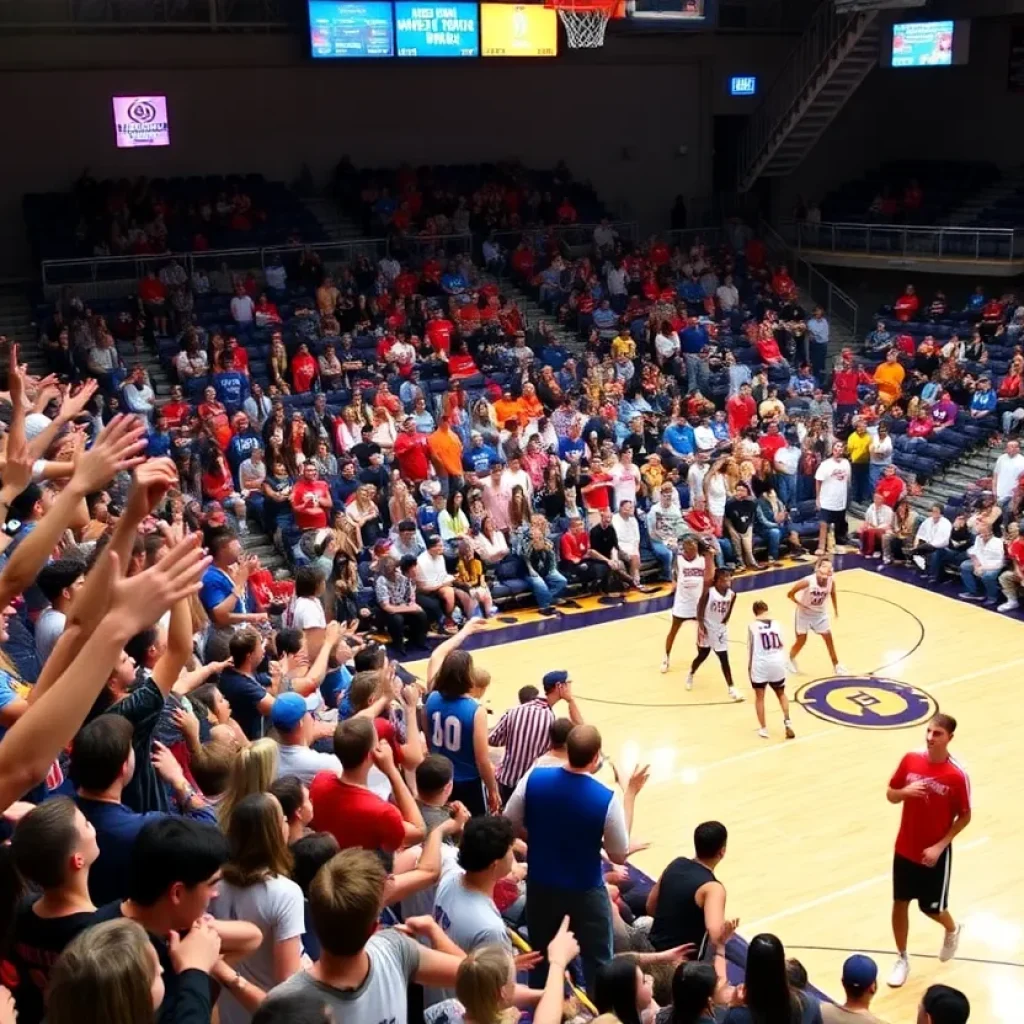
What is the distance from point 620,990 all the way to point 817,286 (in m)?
22.0

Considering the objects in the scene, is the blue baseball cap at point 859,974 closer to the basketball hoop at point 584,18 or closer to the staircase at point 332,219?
the basketball hoop at point 584,18

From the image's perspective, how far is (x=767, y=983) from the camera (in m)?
4.88

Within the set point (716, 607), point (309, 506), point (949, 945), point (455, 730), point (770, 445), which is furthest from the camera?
point (770, 445)

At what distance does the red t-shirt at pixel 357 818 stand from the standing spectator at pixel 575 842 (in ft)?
2.89

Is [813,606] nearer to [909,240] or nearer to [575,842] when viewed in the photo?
[575,842]

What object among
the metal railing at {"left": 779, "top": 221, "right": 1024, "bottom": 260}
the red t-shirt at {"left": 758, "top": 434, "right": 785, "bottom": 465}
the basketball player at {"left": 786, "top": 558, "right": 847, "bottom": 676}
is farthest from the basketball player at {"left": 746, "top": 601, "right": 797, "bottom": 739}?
the metal railing at {"left": 779, "top": 221, "right": 1024, "bottom": 260}

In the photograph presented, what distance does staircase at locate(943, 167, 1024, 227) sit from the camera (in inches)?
958

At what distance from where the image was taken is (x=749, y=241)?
24.9 meters

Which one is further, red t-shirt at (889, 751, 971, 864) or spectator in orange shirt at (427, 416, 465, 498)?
spectator in orange shirt at (427, 416, 465, 498)

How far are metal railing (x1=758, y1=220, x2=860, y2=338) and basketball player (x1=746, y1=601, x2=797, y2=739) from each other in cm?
1446

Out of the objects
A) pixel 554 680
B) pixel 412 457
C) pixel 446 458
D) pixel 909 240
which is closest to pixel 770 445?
pixel 446 458

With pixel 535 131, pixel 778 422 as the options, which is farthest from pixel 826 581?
pixel 535 131

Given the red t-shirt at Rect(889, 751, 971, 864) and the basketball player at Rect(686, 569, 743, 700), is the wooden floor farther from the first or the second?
the red t-shirt at Rect(889, 751, 971, 864)

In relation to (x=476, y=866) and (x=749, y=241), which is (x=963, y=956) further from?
(x=749, y=241)
